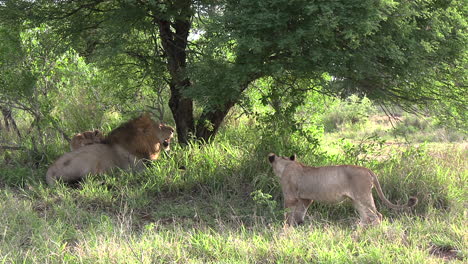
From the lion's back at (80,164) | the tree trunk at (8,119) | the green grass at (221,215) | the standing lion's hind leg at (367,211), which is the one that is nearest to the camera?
the green grass at (221,215)

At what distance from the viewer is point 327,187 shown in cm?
555

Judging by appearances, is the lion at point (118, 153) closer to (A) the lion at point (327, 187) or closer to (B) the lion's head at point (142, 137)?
(B) the lion's head at point (142, 137)

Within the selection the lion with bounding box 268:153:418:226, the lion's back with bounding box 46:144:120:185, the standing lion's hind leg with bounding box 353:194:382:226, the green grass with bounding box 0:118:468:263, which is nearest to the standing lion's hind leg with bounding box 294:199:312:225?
the lion with bounding box 268:153:418:226

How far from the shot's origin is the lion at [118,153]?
709 centimetres

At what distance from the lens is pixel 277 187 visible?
22.5ft

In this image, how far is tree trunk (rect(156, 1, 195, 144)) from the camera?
835 centimetres

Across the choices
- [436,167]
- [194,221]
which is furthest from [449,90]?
[194,221]

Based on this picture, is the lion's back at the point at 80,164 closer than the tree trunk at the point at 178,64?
Yes

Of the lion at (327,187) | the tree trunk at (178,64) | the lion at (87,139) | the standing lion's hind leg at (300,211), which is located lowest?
the standing lion's hind leg at (300,211)

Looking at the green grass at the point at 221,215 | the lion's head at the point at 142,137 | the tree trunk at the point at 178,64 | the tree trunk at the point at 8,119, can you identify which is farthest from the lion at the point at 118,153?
the tree trunk at the point at 8,119

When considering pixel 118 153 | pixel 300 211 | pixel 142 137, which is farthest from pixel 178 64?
pixel 300 211

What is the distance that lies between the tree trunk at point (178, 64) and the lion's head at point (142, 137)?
0.58 m

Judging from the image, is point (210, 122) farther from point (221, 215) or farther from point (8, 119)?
point (8, 119)

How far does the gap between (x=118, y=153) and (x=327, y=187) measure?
3453 mm
